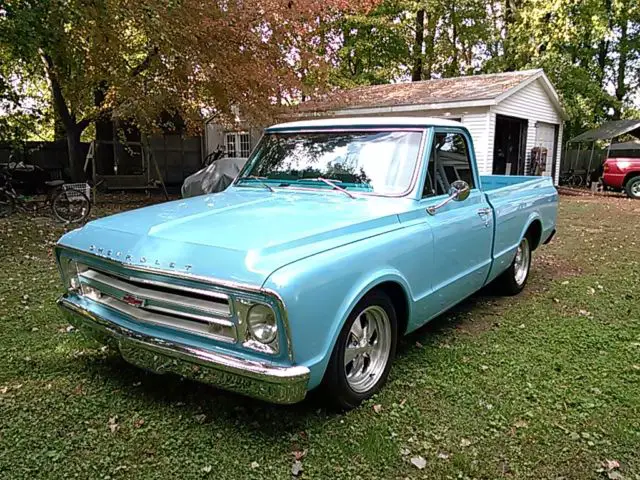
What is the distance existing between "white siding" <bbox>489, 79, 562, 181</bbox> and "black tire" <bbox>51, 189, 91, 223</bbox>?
1128 centimetres

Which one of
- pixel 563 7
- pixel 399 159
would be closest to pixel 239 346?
pixel 399 159

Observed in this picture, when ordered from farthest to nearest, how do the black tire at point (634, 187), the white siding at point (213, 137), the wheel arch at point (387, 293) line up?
the white siding at point (213, 137) < the black tire at point (634, 187) < the wheel arch at point (387, 293)

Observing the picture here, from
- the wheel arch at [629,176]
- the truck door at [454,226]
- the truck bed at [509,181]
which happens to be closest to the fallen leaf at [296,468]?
the truck door at [454,226]

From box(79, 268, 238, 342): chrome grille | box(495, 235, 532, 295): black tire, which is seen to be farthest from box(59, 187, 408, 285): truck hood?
box(495, 235, 532, 295): black tire

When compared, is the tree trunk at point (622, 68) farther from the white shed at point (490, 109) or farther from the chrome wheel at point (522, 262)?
the chrome wheel at point (522, 262)

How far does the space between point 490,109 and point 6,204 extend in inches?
510

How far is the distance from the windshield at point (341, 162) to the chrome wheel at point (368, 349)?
986mm

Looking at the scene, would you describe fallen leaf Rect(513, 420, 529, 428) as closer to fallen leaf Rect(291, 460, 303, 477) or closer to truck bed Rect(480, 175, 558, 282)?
fallen leaf Rect(291, 460, 303, 477)

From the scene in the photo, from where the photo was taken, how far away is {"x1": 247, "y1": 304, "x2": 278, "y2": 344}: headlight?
2500 millimetres

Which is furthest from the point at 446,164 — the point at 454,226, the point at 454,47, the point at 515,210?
the point at 454,47

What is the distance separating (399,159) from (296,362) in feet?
6.40

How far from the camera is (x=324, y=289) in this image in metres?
2.65

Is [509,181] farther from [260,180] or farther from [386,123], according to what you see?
[260,180]

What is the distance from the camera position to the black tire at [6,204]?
11195 millimetres
